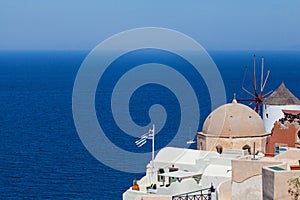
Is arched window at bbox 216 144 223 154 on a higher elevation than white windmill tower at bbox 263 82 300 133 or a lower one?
lower

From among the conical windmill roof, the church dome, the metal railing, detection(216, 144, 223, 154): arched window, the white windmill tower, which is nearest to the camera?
the metal railing

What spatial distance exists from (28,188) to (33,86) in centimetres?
8303

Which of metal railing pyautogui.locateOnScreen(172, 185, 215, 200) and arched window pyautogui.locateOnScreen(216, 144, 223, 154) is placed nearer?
metal railing pyautogui.locateOnScreen(172, 185, 215, 200)

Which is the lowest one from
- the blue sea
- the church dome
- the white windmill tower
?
the blue sea

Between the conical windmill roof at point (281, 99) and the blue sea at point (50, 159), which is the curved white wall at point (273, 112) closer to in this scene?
the conical windmill roof at point (281, 99)

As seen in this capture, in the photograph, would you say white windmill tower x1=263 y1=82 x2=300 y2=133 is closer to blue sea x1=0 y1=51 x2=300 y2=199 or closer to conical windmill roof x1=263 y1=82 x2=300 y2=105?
conical windmill roof x1=263 y1=82 x2=300 y2=105

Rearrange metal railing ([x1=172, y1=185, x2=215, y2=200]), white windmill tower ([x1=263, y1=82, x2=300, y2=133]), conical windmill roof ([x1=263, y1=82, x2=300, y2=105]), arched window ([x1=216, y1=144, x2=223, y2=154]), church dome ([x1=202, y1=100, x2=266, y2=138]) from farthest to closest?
conical windmill roof ([x1=263, y1=82, x2=300, y2=105]) → white windmill tower ([x1=263, y1=82, x2=300, y2=133]) → arched window ([x1=216, y1=144, x2=223, y2=154]) → church dome ([x1=202, y1=100, x2=266, y2=138]) → metal railing ([x1=172, y1=185, x2=215, y2=200])

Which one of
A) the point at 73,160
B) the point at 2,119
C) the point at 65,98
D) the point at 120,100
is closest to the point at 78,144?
the point at 73,160

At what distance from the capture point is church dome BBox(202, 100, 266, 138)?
26.3 metres

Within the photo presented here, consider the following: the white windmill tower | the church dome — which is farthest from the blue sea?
the church dome

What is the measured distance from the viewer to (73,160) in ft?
156

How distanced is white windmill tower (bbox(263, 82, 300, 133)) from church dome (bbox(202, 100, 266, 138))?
15.1 feet

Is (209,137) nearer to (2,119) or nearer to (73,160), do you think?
(73,160)

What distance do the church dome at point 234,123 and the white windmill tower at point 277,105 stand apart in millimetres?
4610
